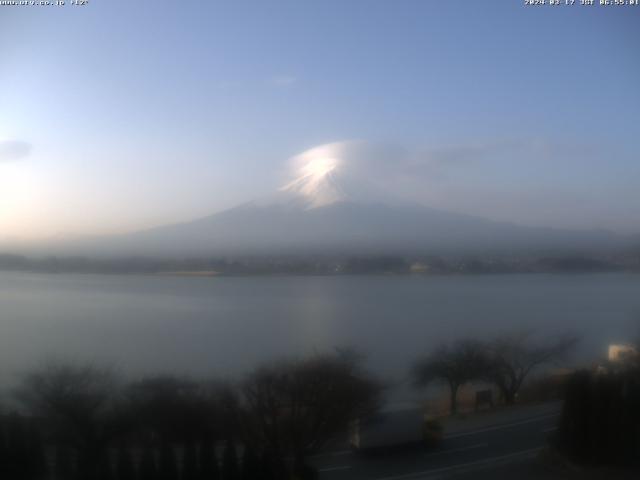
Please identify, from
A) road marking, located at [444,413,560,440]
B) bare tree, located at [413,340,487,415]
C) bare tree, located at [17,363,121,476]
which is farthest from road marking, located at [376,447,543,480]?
bare tree, located at [17,363,121,476]

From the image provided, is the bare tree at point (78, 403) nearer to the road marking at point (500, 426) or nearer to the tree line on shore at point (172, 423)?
the tree line on shore at point (172, 423)

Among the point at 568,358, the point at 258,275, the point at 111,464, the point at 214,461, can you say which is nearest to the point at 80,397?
the point at 111,464

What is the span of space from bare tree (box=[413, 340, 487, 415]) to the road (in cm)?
23

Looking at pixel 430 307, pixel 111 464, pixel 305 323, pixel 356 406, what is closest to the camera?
pixel 111 464

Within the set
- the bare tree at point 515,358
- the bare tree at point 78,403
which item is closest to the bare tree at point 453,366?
the bare tree at point 515,358

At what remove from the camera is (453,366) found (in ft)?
12.9

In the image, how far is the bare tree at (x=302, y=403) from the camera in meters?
3.41

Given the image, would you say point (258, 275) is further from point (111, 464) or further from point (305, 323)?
point (111, 464)

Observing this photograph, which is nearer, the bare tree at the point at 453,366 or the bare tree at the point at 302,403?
the bare tree at the point at 302,403

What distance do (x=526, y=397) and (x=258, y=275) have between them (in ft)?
7.39

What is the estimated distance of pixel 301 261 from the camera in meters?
3.95

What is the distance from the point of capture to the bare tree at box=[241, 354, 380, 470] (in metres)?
3.41

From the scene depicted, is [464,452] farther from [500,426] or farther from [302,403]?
[302,403]

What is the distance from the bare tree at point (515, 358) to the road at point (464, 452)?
0.19 metres
